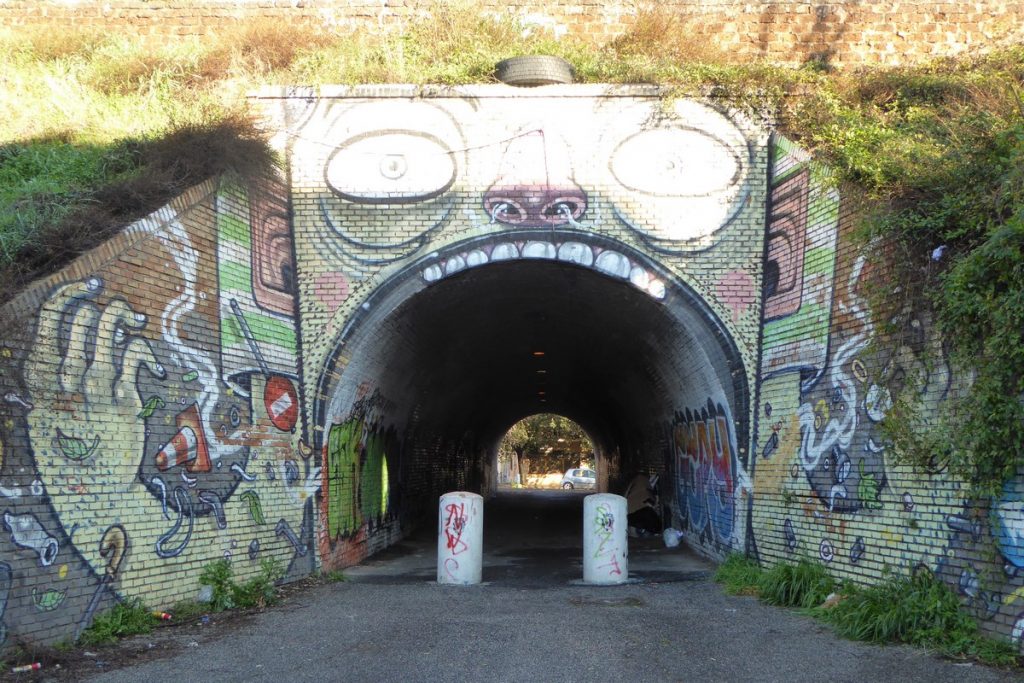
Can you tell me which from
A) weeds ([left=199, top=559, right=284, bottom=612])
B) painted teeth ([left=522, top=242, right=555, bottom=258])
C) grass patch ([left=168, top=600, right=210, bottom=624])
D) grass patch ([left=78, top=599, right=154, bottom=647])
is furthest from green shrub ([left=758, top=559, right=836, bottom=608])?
grass patch ([left=78, top=599, right=154, bottom=647])

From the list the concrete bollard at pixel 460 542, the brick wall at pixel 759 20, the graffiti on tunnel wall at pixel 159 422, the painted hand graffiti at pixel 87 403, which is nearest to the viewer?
the graffiti on tunnel wall at pixel 159 422

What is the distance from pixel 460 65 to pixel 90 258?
5.95m

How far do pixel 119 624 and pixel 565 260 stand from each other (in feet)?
21.3

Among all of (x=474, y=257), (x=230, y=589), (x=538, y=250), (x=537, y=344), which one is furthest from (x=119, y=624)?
(x=537, y=344)

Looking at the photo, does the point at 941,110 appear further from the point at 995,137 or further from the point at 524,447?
the point at 524,447

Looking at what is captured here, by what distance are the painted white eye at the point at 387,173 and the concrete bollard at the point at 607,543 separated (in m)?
4.61

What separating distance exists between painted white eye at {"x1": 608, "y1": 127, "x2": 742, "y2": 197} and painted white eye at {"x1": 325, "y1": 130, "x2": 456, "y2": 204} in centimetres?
228

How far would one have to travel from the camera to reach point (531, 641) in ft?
23.1

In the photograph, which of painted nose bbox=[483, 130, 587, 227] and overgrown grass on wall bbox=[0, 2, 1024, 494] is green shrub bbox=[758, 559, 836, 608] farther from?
painted nose bbox=[483, 130, 587, 227]

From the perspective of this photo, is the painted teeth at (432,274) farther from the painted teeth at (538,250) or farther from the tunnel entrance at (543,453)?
the tunnel entrance at (543,453)

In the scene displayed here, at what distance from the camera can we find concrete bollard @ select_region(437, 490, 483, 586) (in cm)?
1033

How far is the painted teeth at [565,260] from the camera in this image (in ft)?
34.9

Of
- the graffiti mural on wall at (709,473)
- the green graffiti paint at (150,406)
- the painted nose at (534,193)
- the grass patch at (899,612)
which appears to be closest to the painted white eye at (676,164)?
the painted nose at (534,193)

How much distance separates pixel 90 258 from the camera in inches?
290
